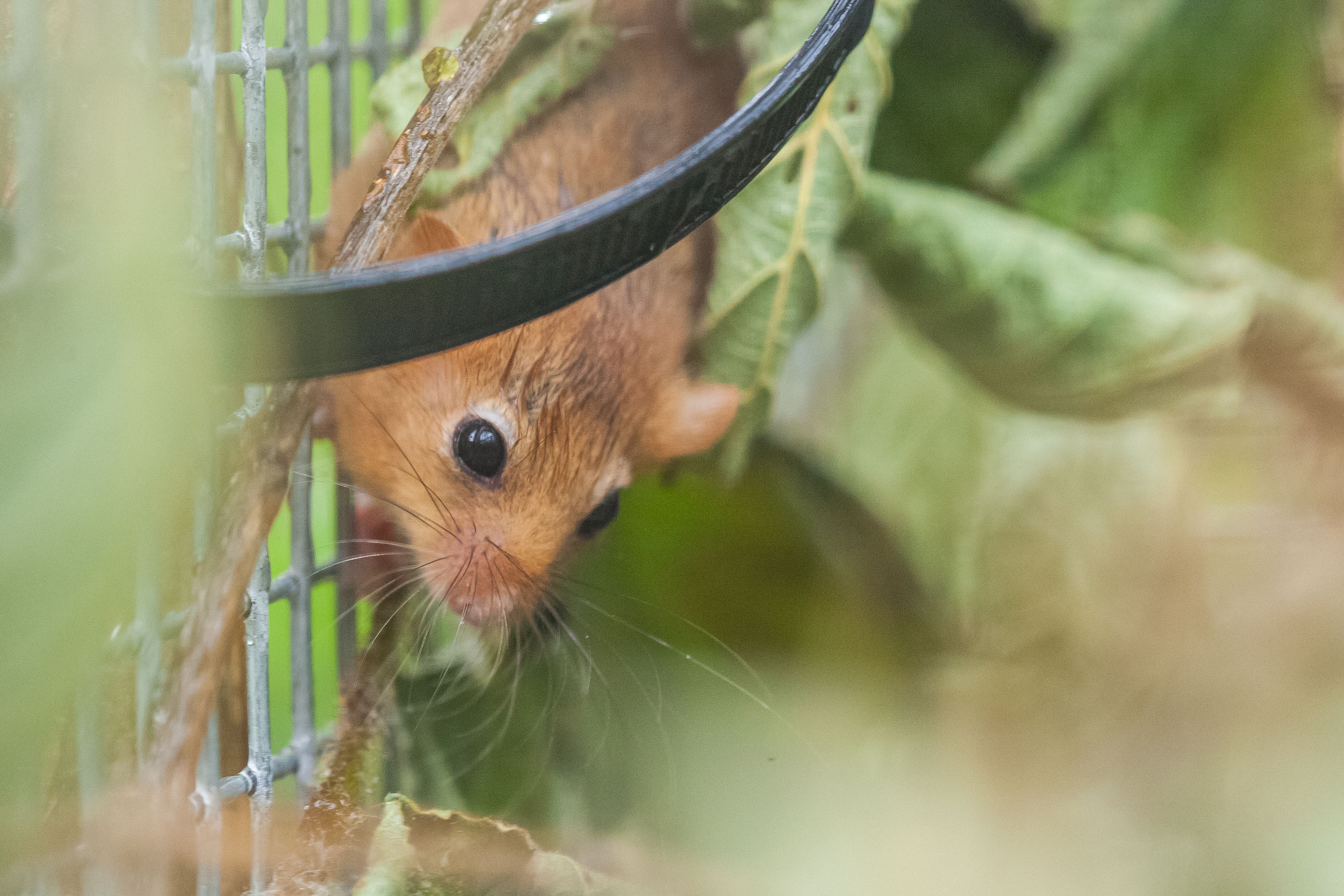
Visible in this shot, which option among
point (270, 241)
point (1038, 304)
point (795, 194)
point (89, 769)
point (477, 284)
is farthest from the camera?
point (1038, 304)

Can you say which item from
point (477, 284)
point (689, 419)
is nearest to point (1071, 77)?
point (689, 419)

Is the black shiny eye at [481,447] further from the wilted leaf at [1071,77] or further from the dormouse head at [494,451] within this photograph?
the wilted leaf at [1071,77]

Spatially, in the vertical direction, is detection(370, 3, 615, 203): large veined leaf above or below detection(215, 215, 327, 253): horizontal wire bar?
above

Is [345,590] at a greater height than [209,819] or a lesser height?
greater

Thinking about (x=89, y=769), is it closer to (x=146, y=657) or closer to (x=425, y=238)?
(x=146, y=657)

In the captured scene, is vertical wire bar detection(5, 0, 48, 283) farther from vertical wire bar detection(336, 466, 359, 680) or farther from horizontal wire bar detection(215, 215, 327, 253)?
vertical wire bar detection(336, 466, 359, 680)

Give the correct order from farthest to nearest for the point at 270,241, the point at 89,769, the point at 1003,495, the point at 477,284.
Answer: the point at 1003,495 → the point at 270,241 → the point at 89,769 → the point at 477,284

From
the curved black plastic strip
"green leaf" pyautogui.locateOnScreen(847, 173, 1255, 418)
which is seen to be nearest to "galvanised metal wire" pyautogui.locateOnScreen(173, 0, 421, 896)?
the curved black plastic strip

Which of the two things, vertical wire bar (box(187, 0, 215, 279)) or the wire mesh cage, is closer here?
the wire mesh cage

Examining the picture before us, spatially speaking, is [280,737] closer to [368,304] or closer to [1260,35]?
[368,304]
